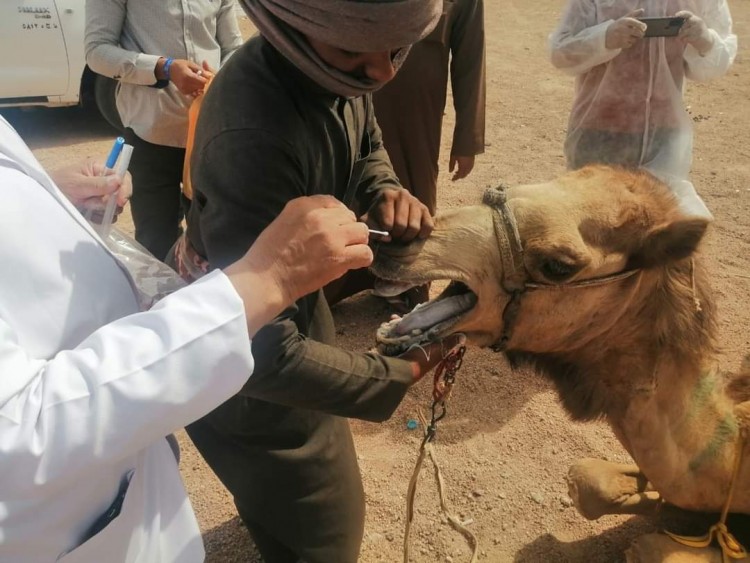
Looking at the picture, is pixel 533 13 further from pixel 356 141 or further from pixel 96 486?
pixel 96 486

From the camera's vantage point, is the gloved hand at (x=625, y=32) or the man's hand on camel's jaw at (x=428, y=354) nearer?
the man's hand on camel's jaw at (x=428, y=354)

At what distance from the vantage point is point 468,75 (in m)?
4.49

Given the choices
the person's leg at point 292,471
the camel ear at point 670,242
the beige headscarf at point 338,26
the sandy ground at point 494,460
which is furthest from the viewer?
the sandy ground at point 494,460

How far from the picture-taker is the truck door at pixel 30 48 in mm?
7336

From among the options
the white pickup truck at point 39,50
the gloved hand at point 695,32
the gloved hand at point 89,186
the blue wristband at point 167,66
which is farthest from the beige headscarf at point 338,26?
the white pickup truck at point 39,50

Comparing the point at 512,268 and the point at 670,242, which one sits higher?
the point at 670,242

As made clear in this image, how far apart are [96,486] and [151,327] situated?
518 mm

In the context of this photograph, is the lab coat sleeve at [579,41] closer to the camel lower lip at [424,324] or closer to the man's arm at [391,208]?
the man's arm at [391,208]

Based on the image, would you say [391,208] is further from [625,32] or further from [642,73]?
[642,73]

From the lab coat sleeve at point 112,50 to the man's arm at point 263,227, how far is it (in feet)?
6.79

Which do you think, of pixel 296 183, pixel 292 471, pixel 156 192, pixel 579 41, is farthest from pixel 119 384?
pixel 579 41

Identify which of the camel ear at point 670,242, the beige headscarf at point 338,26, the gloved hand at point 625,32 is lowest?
the camel ear at point 670,242

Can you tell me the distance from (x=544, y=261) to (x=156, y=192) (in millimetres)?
2659

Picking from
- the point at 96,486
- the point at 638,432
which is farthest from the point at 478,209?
the point at 96,486
